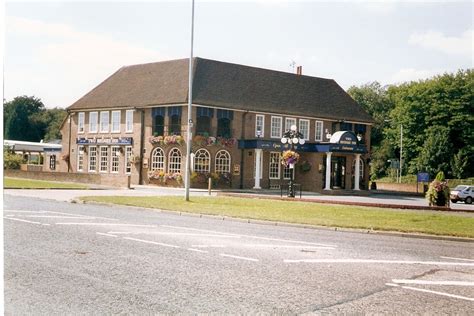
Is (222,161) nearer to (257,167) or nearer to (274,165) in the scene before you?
→ (257,167)

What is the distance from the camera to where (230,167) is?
44.9 meters

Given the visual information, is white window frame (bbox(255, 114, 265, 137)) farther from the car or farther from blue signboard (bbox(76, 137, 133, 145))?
the car

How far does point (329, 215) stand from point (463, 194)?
86.9ft

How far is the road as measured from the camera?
707 cm

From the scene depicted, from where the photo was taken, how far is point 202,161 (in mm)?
43719

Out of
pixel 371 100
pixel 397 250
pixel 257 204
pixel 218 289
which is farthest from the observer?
pixel 371 100

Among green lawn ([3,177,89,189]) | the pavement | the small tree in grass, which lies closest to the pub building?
green lawn ([3,177,89,189])

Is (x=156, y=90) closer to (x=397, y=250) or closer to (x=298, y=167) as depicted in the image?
(x=298, y=167)

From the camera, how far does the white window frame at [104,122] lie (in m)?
49.8

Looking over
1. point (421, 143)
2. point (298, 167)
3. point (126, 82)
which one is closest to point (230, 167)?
point (298, 167)

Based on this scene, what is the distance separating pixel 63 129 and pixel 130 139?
1071 cm

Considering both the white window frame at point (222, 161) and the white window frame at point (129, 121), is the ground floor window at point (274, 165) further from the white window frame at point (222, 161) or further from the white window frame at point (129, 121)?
the white window frame at point (129, 121)

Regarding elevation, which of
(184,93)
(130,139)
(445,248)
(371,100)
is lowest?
(445,248)

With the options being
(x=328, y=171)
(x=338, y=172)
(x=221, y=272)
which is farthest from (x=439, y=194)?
(x=338, y=172)
